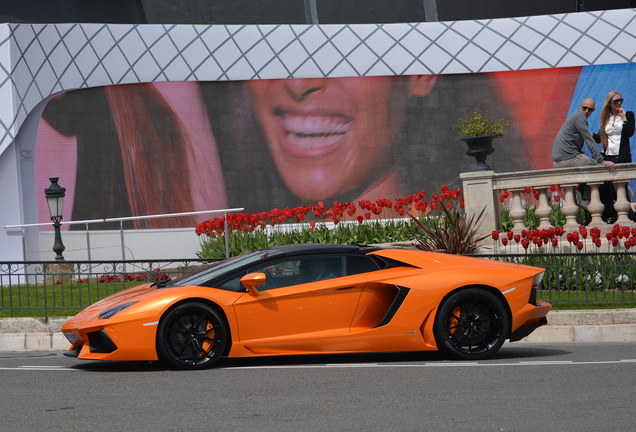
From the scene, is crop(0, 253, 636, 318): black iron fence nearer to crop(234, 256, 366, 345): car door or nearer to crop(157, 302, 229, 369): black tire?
crop(234, 256, 366, 345): car door

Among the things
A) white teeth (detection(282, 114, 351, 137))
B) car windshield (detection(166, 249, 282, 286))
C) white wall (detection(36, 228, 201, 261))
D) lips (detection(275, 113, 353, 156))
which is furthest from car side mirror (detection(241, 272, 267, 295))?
white teeth (detection(282, 114, 351, 137))

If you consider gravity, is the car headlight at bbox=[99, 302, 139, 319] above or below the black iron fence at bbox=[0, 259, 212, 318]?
below

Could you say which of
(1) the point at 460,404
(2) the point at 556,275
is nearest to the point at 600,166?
(2) the point at 556,275

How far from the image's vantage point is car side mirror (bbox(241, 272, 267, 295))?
851 cm

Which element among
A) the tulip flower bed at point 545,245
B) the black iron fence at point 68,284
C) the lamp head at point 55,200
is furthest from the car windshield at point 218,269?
the lamp head at point 55,200

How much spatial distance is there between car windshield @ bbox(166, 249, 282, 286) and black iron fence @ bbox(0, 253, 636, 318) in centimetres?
331

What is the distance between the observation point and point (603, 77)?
2570 cm

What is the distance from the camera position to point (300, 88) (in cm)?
2595

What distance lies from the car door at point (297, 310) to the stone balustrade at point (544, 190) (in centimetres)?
685

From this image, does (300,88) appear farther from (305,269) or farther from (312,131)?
(305,269)

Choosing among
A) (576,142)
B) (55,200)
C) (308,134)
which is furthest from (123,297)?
(308,134)

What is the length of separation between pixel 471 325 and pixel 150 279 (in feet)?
18.1

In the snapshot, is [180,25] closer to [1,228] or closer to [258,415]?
[1,228]

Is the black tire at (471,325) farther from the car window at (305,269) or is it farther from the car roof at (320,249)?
the car roof at (320,249)
